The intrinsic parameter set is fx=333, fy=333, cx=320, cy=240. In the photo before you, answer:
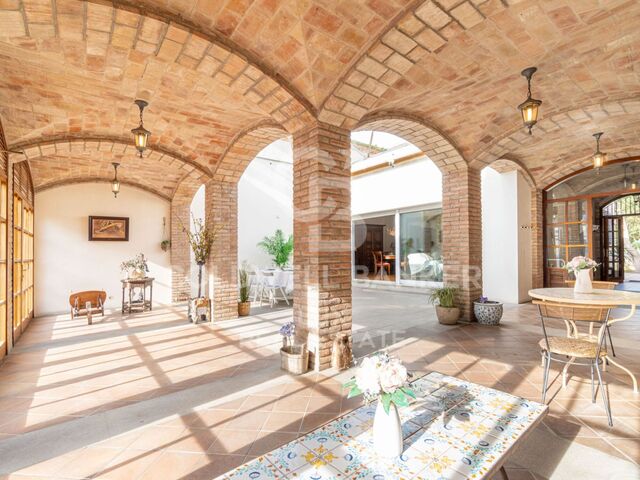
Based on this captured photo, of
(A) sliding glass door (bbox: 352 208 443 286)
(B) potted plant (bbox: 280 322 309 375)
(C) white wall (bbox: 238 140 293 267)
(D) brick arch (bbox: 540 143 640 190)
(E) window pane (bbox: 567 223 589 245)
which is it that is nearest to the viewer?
(B) potted plant (bbox: 280 322 309 375)

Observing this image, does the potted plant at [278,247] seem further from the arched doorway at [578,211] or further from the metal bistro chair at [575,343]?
the metal bistro chair at [575,343]

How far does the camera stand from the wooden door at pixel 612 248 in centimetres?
919

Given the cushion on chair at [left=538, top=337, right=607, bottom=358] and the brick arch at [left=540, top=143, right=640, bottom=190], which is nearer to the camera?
the cushion on chair at [left=538, top=337, right=607, bottom=358]

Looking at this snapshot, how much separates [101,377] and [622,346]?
6180 millimetres

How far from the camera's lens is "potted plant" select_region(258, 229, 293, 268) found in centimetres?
1088

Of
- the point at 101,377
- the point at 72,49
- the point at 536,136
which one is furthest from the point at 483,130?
the point at 101,377

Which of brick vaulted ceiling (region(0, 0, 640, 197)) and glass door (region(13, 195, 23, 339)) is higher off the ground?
brick vaulted ceiling (region(0, 0, 640, 197))

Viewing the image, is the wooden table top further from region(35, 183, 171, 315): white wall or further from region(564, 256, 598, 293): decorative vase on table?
region(35, 183, 171, 315): white wall

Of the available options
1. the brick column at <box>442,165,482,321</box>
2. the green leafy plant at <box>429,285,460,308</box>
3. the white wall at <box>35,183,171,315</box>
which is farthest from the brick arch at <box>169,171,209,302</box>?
the green leafy plant at <box>429,285,460,308</box>

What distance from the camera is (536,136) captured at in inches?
226

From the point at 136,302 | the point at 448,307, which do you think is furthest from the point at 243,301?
the point at 448,307

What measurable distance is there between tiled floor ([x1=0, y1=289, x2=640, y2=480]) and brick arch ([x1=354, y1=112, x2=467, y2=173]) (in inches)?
108

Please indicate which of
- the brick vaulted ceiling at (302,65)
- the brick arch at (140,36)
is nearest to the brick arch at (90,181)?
the brick vaulted ceiling at (302,65)

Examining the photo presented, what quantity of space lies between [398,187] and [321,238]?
293 inches
